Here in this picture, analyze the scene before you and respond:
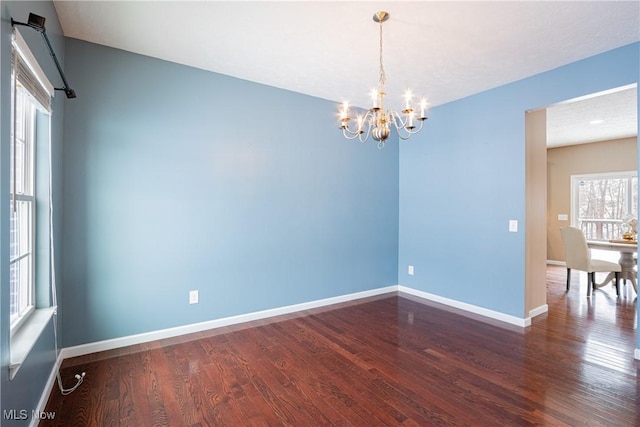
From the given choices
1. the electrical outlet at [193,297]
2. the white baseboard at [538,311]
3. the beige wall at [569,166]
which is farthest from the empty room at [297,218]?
the beige wall at [569,166]

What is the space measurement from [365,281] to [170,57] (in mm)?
3496

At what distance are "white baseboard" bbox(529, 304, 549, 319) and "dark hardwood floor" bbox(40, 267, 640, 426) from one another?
0.09m

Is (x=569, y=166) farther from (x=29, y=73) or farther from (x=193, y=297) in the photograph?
(x=29, y=73)

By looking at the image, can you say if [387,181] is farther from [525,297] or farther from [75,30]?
[75,30]

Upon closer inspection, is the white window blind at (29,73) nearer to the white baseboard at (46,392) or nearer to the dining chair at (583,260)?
the white baseboard at (46,392)

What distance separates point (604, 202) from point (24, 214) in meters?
8.93

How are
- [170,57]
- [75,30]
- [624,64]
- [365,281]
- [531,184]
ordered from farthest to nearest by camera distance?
[365,281] < [531,184] < [170,57] < [624,64] < [75,30]

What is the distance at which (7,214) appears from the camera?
1.41 meters

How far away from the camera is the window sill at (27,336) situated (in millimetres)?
1461

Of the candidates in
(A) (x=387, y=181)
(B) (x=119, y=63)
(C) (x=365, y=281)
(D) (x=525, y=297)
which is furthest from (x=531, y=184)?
(B) (x=119, y=63)

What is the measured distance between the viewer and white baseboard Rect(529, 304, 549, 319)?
3.55 meters

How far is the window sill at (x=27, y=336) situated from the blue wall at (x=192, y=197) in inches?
22.5

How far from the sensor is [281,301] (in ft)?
12.0

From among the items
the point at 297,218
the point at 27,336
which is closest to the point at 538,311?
the point at 297,218
